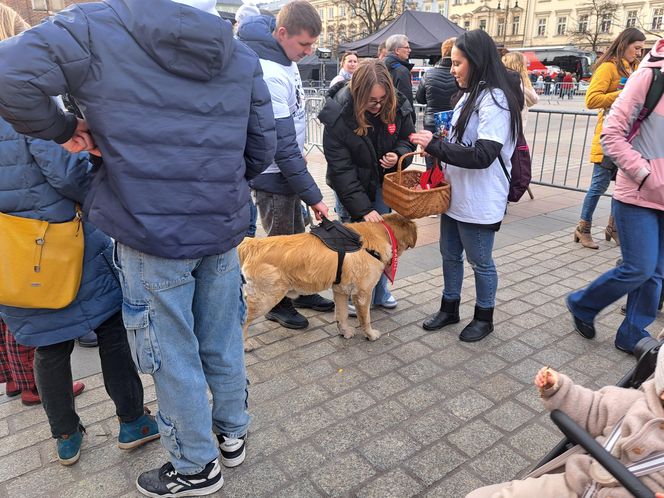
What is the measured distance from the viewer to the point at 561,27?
68.5m

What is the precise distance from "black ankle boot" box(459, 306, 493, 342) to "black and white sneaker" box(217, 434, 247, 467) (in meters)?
2.01

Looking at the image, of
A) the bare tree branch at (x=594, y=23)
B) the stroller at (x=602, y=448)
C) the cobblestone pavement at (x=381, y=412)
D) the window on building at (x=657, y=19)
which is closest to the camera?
the stroller at (x=602, y=448)

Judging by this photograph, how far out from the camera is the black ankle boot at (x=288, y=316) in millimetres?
4125

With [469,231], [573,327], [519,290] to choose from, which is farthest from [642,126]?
[519,290]

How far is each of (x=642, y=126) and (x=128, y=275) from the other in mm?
3259

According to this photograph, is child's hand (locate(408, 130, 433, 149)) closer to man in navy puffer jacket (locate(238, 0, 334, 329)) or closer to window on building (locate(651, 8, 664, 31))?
man in navy puffer jacket (locate(238, 0, 334, 329))

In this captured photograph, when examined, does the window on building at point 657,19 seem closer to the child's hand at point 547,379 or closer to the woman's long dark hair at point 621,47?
the woman's long dark hair at point 621,47

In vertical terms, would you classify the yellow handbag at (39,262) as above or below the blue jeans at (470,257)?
above

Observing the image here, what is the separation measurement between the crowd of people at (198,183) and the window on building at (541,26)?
261 feet

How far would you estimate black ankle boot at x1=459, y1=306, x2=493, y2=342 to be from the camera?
152 inches

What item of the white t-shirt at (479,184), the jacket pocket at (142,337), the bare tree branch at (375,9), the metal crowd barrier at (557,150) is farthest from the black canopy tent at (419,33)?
the bare tree branch at (375,9)

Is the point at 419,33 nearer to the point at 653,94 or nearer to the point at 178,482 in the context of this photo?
the point at 653,94

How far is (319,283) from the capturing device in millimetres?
3598

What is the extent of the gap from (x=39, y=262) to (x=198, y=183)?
2.93ft
